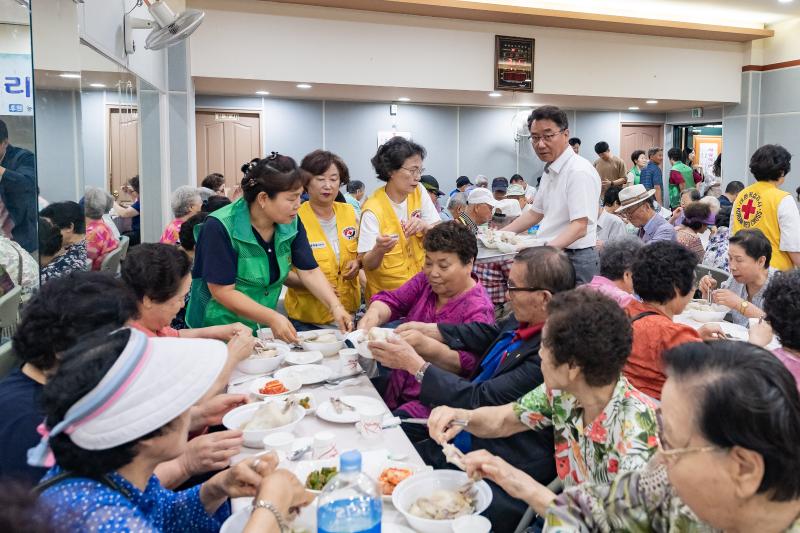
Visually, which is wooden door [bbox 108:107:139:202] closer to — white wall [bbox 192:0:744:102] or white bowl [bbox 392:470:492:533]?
white wall [bbox 192:0:744:102]

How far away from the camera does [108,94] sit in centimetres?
455

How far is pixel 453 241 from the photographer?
2629 millimetres

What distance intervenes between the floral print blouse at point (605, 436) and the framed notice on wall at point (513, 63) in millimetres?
6710

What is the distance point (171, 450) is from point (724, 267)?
4.39 meters

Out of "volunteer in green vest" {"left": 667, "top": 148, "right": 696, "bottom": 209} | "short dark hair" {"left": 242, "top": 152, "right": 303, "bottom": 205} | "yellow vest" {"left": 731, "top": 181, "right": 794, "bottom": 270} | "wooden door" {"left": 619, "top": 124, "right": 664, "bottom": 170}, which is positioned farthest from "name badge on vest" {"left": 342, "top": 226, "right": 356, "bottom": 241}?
"wooden door" {"left": 619, "top": 124, "right": 664, "bottom": 170}

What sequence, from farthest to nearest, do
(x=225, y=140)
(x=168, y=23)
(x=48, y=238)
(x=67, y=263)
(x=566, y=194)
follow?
(x=225, y=140), (x=168, y=23), (x=566, y=194), (x=67, y=263), (x=48, y=238)

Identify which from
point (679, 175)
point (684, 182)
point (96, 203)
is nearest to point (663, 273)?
point (96, 203)

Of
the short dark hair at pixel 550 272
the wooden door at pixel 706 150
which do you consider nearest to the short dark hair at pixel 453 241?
the short dark hair at pixel 550 272

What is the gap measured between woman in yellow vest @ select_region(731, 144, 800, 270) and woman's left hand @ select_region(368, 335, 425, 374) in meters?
2.98

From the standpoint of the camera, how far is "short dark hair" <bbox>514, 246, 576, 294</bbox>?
2058mm

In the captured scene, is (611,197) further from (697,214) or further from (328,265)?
(328,265)

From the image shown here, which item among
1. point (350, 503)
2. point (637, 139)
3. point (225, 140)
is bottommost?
point (350, 503)

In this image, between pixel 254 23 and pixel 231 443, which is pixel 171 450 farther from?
pixel 254 23

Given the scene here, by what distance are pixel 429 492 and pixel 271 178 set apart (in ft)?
5.37
